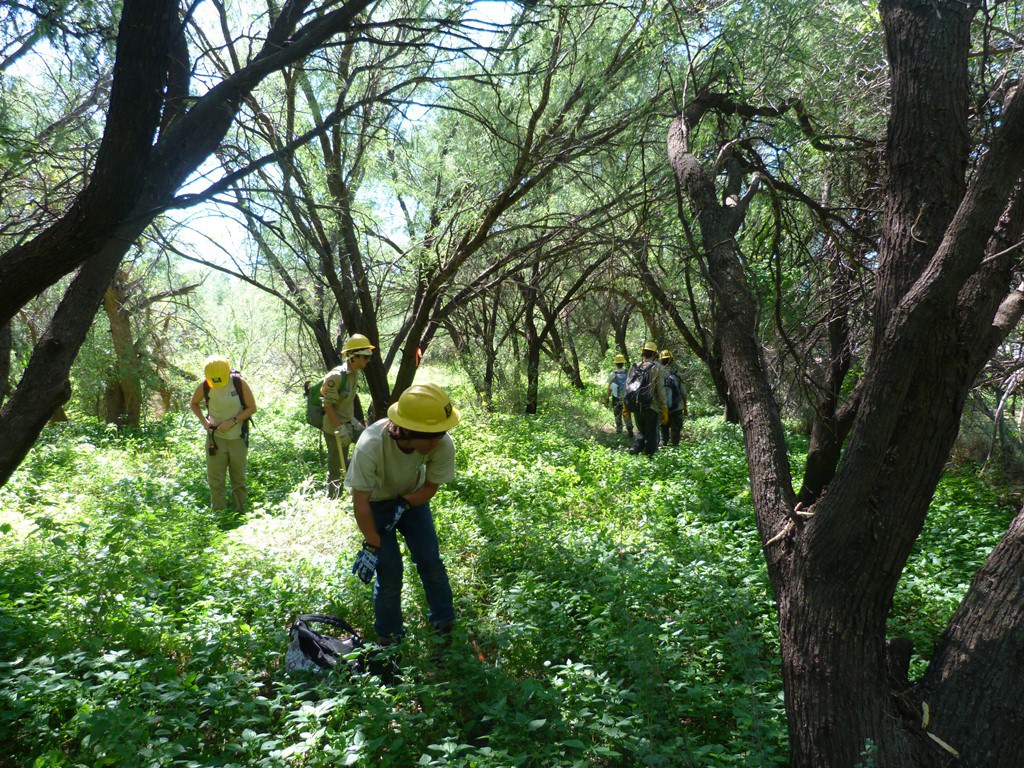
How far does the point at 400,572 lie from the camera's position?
3.77 metres

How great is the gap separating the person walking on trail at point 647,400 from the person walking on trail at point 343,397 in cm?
414

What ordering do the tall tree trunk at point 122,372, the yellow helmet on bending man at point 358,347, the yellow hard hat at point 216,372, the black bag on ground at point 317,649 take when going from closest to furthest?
the black bag on ground at point 317,649 → the yellow helmet on bending man at point 358,347 → the yellow hard hat at point 216,372 → the tall tree trunk at point 122,372

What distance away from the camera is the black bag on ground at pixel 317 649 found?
3.40 metres

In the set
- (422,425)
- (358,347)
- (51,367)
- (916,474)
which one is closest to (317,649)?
(422,425)

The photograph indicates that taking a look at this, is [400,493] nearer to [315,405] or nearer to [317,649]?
[317,649]

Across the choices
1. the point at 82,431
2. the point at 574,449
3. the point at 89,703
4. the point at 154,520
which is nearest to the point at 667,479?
the point at 574,449

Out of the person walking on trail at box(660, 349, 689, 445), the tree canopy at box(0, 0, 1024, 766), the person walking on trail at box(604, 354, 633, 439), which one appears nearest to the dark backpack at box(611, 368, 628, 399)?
the person walking on trail at box(604, 354, 633, 439)

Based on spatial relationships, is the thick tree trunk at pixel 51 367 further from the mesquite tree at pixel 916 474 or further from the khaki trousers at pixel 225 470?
the mesquite tree at pixel 916 474

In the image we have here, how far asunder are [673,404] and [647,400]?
1.34m

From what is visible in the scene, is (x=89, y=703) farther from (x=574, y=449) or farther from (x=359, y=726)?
(x=574, y=449)

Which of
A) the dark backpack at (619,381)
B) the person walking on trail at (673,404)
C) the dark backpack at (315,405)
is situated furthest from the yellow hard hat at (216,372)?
the dark backpack at (619,381)

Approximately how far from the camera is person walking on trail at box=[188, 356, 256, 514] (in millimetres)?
6727

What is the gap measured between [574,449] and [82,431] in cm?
834

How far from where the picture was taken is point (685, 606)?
4043 mm
